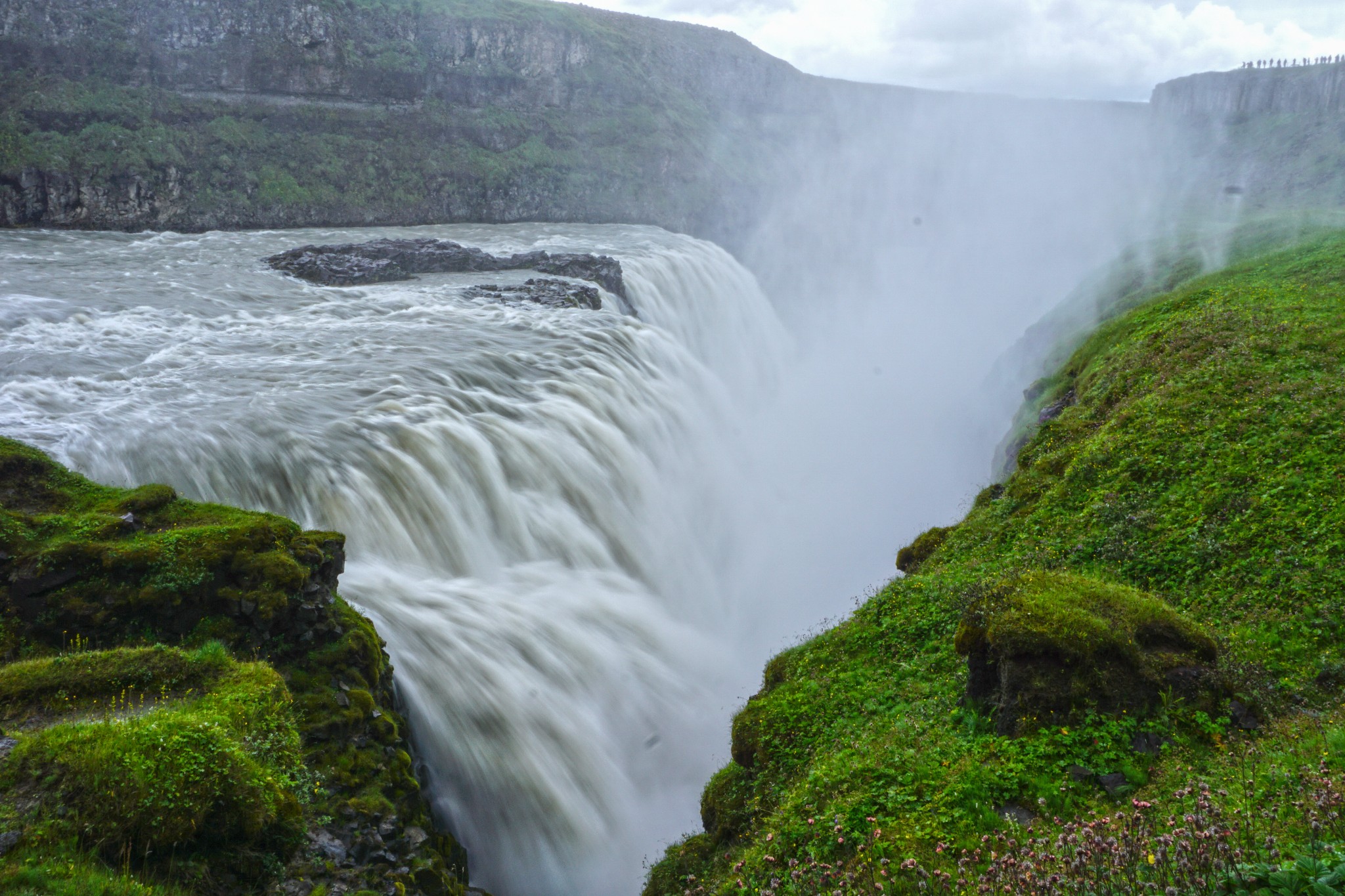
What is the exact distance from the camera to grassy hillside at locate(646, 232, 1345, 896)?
512cm

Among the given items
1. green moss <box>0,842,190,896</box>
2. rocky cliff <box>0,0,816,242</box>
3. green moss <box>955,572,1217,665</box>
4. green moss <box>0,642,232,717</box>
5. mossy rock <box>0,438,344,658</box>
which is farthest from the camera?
rocky cliff <box>0,0,816,242</box>

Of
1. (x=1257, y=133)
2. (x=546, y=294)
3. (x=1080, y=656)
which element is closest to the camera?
(x=1080, y=656)

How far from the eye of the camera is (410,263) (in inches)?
1332

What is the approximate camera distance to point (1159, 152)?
9875 cm

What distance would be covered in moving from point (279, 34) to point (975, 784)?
74.8 meters

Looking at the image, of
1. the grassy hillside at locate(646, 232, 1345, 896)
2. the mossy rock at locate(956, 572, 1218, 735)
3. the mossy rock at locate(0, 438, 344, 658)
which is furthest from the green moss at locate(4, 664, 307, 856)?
the mossy rock at locate(956, 572, 1218, 735)

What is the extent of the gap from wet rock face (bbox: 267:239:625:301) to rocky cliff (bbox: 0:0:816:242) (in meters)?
21.1

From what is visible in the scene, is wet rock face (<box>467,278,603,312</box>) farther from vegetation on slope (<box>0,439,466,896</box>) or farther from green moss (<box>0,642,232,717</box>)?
green moss (<box>0,642,232,717</box>)

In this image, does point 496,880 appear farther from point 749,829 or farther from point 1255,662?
point 1255,662

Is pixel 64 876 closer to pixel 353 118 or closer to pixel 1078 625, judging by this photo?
pixel 1078 625

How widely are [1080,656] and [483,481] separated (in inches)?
412

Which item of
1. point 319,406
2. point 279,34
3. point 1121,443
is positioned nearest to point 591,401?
point 319,406

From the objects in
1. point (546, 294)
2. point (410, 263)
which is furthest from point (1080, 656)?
point (410, 263)

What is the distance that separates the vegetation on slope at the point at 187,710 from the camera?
5.54m
